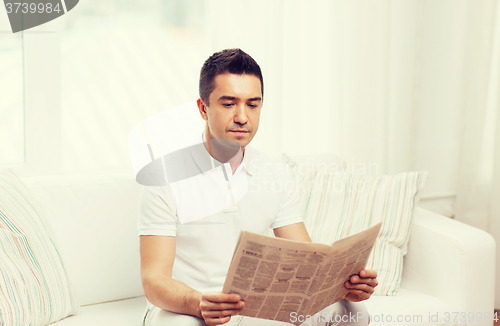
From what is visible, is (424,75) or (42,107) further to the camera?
(424,75)

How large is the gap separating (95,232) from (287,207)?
0.63 meters

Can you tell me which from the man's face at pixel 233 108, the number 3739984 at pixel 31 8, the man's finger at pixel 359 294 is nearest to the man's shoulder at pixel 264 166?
the man's face at pixel 233 108

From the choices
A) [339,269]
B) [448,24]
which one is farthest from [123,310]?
[448,24]

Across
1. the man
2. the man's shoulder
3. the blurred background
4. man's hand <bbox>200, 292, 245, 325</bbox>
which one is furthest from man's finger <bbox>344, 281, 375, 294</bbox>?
the blurred background

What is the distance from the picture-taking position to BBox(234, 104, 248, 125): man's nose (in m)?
1.23

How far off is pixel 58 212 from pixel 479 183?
205cm

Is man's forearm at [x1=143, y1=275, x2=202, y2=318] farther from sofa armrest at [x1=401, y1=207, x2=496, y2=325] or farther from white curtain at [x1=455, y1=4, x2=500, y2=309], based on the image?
white curtain at [x1=455, y1=4, x2=500, y2=309]

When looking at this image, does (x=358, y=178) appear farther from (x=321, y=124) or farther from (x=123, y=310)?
(x=123, y=310)

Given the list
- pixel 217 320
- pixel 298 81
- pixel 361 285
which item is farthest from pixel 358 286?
pixel 298 81

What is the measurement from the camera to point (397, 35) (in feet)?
7.97

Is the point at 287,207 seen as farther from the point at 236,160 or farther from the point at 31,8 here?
the point at 31,8

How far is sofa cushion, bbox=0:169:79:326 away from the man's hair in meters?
0.61

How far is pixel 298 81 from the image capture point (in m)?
2.24

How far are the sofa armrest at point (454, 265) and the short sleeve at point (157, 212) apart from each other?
3.06ft
